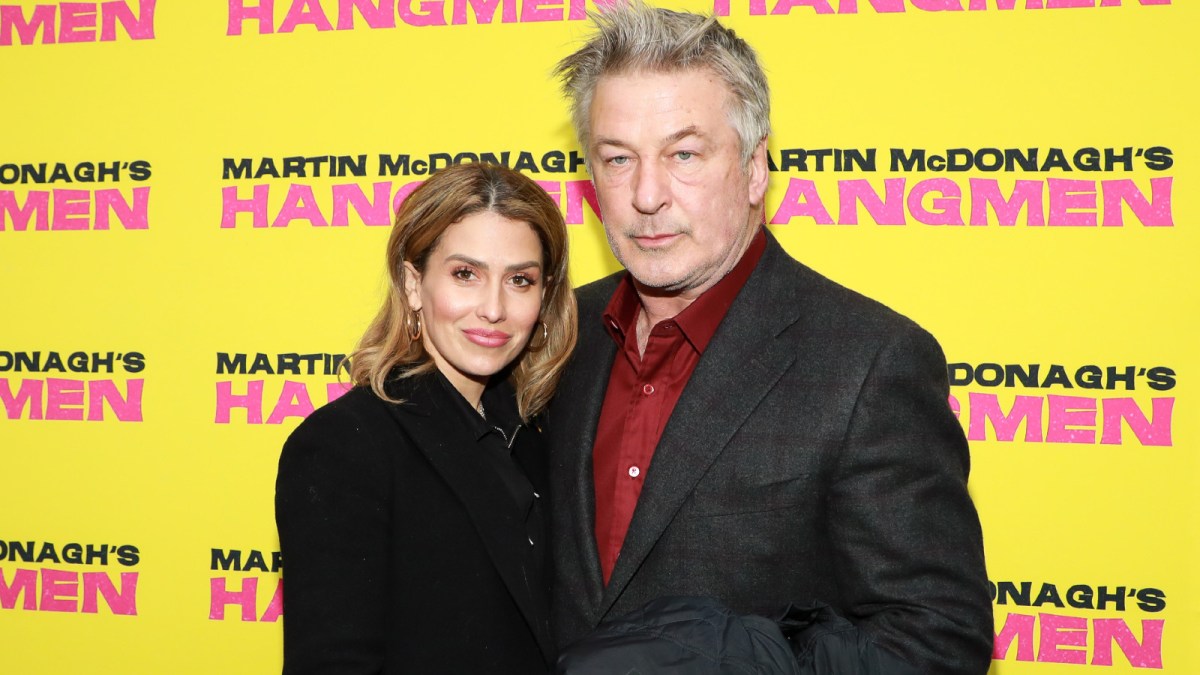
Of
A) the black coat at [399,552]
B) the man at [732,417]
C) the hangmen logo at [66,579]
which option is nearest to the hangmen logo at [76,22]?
the hangmen logo at [66,579]

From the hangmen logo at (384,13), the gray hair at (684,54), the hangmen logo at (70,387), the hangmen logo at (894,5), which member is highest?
the hangmen logo at (384,13)

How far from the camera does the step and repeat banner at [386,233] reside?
2.43m

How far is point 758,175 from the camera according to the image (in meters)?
1.91

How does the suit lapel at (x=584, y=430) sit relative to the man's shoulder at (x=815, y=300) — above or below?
below

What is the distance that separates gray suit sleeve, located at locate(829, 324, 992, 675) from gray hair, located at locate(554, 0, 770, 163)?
486mm

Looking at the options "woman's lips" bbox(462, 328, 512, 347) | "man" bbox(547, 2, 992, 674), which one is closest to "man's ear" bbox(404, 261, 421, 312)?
"woman's lips" bbox(462, 328, 512, 347)

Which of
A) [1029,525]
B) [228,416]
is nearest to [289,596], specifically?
[228,416]

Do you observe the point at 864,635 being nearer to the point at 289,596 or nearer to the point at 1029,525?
the point at 289,596

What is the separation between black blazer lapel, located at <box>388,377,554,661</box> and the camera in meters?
1.75

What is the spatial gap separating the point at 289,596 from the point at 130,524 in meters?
1.42

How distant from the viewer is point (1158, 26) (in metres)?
2.39

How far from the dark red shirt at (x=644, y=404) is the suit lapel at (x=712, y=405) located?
0.16 ft

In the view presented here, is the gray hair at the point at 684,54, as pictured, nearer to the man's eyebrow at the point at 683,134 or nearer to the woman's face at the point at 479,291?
the man's eyebrow at the point at 683,134

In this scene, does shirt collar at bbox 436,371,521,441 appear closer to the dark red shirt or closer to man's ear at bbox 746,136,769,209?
the dark red shirt
